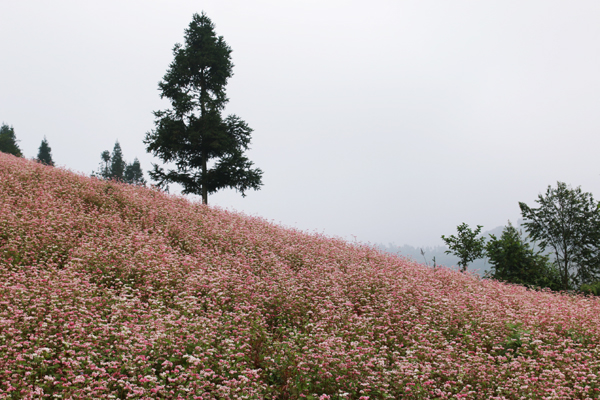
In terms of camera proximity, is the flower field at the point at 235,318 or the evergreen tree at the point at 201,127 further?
the evergreen tree at the point at 201,127

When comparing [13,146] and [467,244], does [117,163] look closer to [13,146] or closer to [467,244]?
[13,146]

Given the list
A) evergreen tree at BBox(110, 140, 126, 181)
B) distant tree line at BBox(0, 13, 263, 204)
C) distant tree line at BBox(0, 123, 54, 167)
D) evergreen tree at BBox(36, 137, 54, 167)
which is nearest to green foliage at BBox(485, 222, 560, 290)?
distant tree line at BBox(0, 13, 263, 204)

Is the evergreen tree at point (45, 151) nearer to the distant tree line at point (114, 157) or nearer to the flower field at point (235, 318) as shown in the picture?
the distant tree line at point (114, 157)

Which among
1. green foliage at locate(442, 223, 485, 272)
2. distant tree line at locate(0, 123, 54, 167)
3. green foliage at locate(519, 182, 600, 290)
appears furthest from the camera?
distant tree line at locate(0, 123, 54, 167)

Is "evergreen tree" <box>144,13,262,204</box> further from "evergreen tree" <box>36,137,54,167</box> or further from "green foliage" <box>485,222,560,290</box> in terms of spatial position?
"evergreen tree" <box>36,137,54,167</box>

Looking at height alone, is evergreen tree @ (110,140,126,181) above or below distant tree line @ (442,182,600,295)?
above

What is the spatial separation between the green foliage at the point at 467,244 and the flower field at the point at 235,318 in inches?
520

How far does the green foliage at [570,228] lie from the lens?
29281mm

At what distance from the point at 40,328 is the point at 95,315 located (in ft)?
2.29

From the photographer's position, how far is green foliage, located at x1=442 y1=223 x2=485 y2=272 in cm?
2445

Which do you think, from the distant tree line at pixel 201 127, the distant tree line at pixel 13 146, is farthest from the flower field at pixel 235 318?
the distant tree line at pixel 13 146

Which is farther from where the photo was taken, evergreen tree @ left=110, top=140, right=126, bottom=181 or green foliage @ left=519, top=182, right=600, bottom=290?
evergreen tree @ left=110, top=140, right=126, bottom=181

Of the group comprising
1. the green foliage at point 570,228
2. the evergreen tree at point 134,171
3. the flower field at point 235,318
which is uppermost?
the evergreen tree at point 134,171

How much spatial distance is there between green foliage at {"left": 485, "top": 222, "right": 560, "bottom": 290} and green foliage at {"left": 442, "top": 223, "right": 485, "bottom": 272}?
2646 millimetres
